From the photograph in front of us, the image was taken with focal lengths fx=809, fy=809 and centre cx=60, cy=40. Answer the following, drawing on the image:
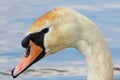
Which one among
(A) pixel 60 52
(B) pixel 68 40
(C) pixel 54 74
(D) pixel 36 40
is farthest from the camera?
(A) pixel 60 52

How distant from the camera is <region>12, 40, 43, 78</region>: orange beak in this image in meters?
7.73

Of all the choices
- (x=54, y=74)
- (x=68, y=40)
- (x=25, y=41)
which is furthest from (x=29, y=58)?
(x=54, y=74)

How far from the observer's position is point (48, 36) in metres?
7.73

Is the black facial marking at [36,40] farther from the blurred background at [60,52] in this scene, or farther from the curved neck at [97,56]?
the blurred background at [60,52]

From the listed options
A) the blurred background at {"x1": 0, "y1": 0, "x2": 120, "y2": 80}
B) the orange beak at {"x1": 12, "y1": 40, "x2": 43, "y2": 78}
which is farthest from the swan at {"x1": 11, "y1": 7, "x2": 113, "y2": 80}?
the blurred background at {"x1": 0, "y1": 0, "x2": 120, "y2": 80}

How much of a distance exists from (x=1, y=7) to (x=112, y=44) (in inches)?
164

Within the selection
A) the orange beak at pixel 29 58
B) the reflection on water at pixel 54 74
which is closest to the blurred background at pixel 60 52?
the reflection on water at pixel 54 74

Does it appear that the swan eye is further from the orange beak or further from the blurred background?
the blurred background

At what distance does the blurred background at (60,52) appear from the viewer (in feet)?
41.3

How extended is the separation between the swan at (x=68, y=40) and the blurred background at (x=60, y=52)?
4492mm

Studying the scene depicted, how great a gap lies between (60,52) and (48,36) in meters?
5.53

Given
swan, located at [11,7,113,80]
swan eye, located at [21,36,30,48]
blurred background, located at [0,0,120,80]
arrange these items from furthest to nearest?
blurred background, located at [0,0,120,80] → swan eye, located at [21,36,30,48] → swan, located at [11,7,113,80]

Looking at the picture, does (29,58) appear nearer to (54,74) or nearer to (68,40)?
(68,40)

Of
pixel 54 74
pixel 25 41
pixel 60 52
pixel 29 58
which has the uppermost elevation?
pixel 25 41
